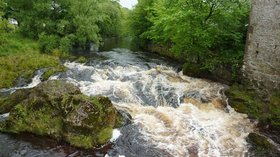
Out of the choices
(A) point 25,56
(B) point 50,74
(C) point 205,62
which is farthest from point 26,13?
(C) point 205,62

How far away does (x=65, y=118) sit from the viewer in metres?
9.33

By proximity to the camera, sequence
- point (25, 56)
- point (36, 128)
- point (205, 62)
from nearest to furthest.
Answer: point (36, 128)
point (205, 62)
point (25, 56)

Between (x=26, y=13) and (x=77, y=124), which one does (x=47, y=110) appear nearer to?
(x=77, y=124)

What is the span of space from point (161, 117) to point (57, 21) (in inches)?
603

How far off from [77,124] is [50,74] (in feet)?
21.6

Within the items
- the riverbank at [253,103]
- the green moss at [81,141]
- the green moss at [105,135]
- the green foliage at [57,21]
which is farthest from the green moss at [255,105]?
the green foliage at [57,21]

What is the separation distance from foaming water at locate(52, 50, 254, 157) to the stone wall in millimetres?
1706

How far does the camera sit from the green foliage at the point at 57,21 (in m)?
22.0

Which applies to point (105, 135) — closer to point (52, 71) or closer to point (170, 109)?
point (170, 109)

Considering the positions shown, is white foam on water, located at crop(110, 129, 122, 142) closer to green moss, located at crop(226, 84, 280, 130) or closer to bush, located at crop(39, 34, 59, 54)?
green moss, located at crop(226, 84, 280, 130)

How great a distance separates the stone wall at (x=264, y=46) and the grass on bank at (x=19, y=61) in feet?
30.5

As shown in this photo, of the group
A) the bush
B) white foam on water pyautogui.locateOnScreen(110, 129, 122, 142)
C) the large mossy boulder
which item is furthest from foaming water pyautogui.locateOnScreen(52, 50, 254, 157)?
the bush

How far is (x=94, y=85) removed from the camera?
45.1 ft

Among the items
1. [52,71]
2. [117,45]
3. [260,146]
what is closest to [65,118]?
[260,146]
